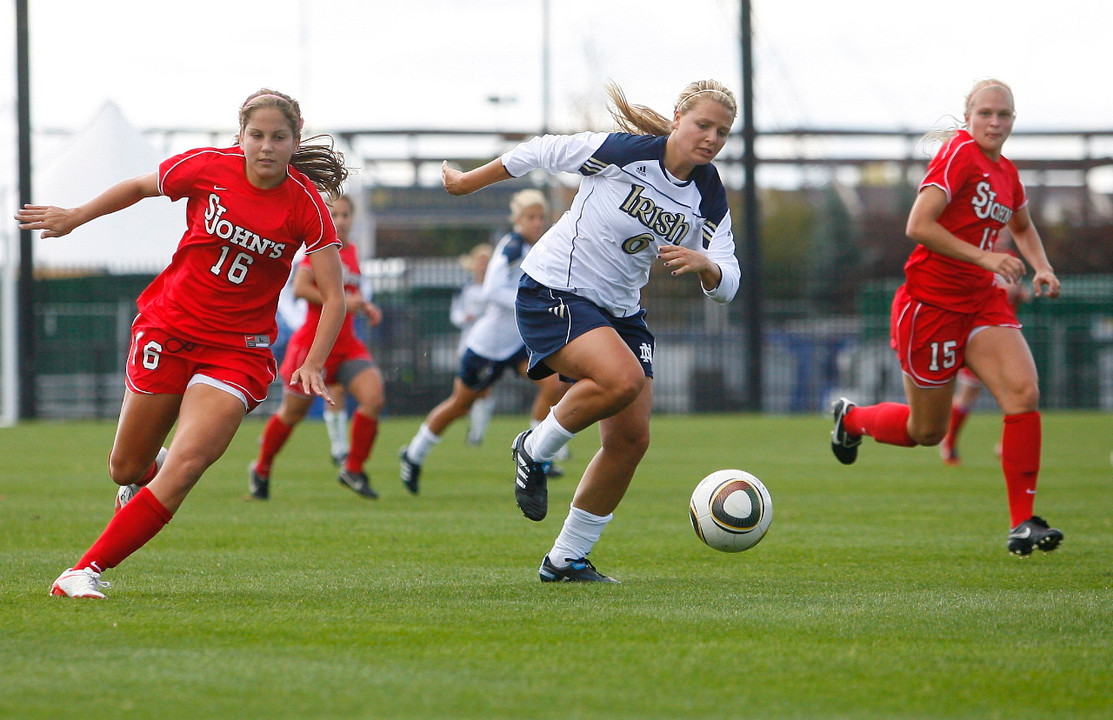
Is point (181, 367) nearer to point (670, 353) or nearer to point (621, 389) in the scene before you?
point (621, 389)

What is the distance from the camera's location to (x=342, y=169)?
564cm

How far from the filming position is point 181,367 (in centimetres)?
520

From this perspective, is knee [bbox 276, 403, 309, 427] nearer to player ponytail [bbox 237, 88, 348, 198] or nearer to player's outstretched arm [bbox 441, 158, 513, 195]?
player ponytail [bbox 237, 88, 348, 198]

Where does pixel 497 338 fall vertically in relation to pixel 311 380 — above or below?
above

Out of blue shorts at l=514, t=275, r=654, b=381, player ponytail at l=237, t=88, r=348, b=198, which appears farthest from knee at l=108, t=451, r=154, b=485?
blue shorts at l=514, t=275, r=654, b=381

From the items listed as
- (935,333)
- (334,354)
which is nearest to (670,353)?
(334,354)

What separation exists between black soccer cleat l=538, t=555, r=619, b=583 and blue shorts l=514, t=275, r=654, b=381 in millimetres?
767

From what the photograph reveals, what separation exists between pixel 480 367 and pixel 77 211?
5.52 m

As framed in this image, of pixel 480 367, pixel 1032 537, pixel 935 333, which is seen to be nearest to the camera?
pixel 1032 537

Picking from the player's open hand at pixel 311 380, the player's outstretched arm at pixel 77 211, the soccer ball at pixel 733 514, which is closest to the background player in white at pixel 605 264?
the soccer ball at pixel 733 514

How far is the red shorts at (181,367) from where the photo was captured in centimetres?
517

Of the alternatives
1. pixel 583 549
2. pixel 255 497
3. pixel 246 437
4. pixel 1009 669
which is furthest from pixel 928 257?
pixel 246 437

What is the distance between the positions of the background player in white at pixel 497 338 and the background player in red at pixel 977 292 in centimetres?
375

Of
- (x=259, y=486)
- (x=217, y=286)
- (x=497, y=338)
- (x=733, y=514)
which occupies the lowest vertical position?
(x=259, y=486)
